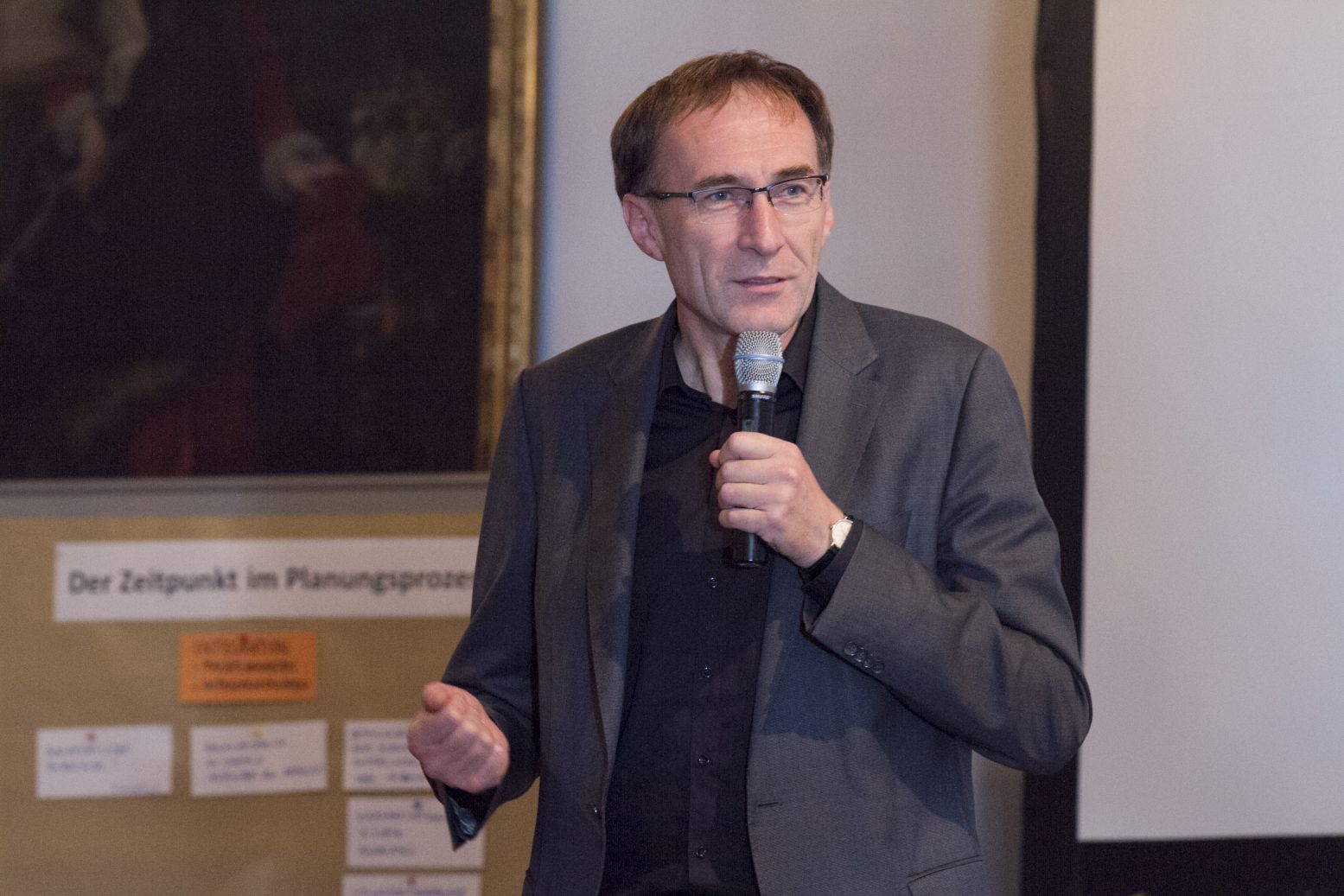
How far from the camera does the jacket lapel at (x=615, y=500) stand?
1568 millimetres

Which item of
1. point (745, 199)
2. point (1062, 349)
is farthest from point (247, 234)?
point (1062, 349)

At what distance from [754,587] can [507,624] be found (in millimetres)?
391

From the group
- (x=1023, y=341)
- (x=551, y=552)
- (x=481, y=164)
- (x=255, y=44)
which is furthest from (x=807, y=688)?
(x=255, y=44)

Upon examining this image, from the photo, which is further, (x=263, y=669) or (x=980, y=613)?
(x=263, y=669)

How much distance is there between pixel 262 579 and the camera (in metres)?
2.69

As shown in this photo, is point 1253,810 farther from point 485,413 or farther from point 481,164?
point 481,164

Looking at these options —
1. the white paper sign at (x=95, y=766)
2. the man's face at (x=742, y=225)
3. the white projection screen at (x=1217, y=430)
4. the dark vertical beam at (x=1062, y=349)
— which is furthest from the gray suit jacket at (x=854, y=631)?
the white paper sign at (x=95, y=766)

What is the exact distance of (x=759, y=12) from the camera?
2703 millimetres

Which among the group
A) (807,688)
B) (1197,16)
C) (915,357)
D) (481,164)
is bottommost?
(807,688)

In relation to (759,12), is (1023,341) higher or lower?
lower

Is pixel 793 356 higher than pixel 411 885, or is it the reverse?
pixel 793 356

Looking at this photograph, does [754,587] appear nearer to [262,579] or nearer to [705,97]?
[705,97]

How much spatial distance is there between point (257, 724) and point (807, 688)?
5.27 ft

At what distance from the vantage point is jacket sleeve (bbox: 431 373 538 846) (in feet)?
5.81
